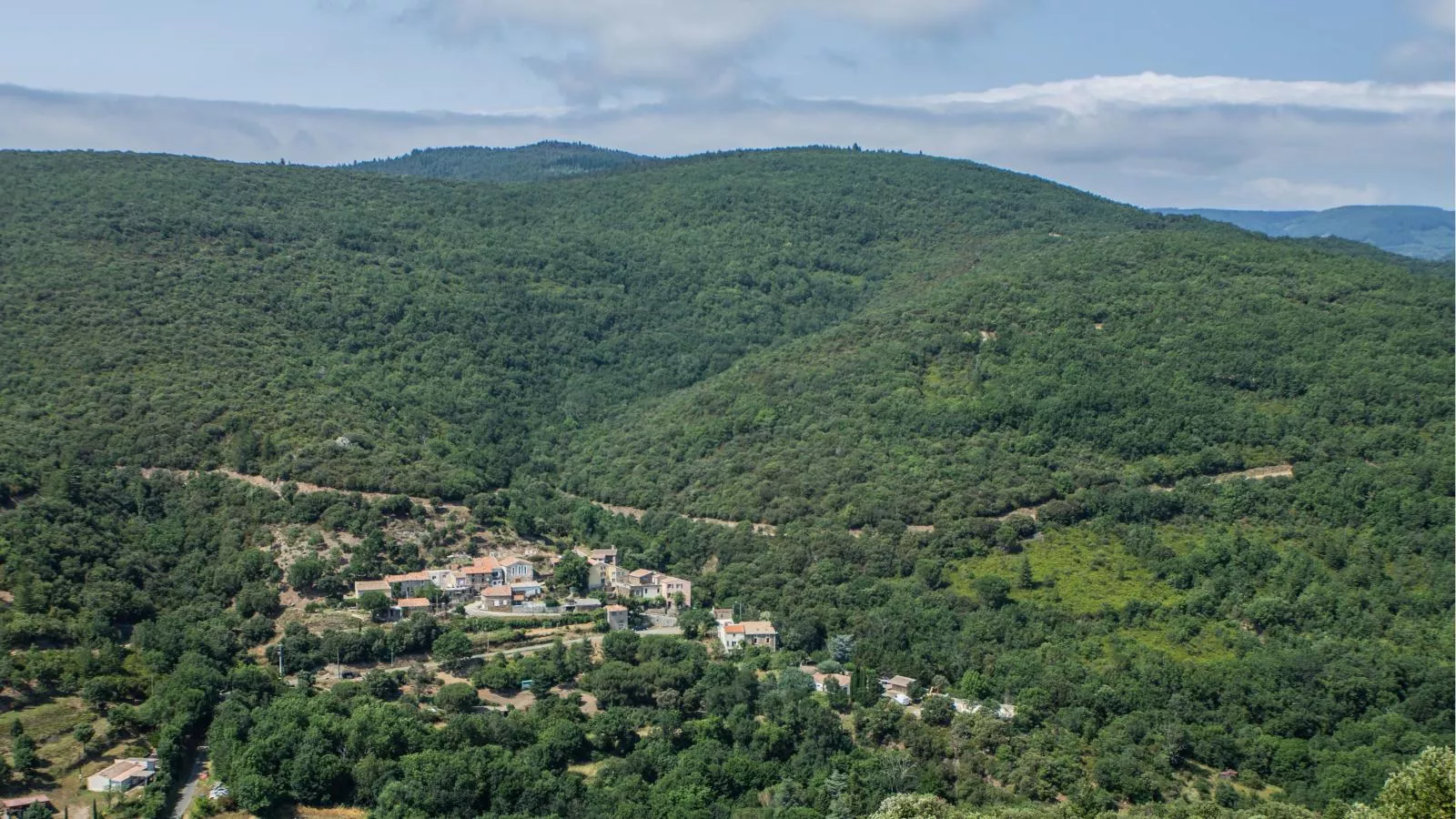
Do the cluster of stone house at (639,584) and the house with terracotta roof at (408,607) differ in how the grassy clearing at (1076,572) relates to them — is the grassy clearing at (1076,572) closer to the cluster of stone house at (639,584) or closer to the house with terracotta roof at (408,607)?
the cluster of stone house at (639,584)

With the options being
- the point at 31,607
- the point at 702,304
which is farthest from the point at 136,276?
the point at 702,304

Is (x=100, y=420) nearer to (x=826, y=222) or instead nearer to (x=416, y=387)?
(x=416, y=387)

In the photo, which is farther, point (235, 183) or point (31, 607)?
point (235, 183)

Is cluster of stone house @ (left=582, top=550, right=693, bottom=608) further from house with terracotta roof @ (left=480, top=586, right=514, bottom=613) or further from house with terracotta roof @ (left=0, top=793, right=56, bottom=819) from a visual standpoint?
house with terracotta roof @ (left=0, top=793, right=56, bottom=819)

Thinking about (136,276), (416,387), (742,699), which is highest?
(136,276)

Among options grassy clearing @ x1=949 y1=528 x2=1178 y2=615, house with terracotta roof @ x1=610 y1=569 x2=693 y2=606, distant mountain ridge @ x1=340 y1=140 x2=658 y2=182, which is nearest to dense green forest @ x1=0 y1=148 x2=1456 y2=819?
grassy clearing @ x1=949 y1=528 x2=1178 y2=615

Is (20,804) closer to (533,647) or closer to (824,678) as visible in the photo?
(533,647)

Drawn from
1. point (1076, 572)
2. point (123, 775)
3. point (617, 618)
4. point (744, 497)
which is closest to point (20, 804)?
point (123, 775)

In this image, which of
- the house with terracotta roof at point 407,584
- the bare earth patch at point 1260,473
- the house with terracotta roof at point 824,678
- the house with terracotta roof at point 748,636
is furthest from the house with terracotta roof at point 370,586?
the bare earth patch at point 1260,473
